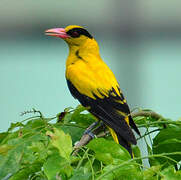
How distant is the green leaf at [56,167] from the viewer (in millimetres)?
1101

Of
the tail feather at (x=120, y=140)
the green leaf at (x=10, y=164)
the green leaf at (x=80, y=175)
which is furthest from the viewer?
the tail feather at (x=120, y=140)

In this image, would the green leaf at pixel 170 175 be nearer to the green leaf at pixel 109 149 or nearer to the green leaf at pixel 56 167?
the green leaf at pixel 109 149

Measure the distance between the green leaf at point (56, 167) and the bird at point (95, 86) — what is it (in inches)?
28.9

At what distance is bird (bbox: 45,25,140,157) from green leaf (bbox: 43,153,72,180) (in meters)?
0.73

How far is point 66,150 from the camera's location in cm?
112

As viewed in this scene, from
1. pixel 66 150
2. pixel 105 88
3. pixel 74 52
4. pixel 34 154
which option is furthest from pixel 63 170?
pixel 74 52

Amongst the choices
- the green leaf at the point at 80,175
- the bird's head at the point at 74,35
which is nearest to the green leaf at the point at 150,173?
the green leaf at the point at 80,175

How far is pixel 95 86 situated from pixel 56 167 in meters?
1.20

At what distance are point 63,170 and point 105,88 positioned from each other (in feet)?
3.89

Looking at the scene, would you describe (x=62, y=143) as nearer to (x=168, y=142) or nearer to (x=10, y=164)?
(x=10, y=164)

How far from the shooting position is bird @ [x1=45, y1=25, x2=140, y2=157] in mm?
2008

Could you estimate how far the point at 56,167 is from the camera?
3.67 feet

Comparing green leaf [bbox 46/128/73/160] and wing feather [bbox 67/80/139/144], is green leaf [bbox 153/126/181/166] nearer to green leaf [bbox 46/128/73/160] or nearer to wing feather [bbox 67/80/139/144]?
wing feather [bbox 67/80/139/144]

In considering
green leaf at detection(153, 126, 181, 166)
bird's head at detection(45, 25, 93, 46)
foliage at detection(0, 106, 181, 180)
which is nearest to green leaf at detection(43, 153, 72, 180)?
foliage at detection(0, 106, 181, 180)
